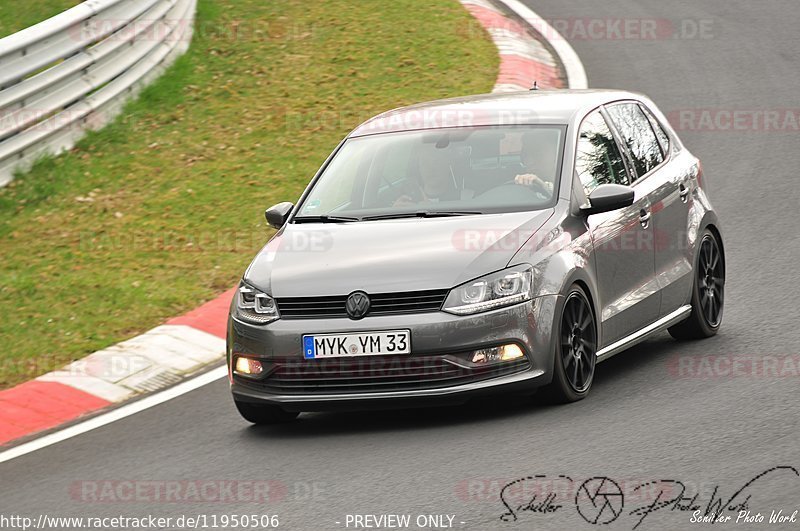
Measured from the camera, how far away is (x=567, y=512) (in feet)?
19.5

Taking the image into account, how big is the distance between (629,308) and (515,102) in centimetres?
156

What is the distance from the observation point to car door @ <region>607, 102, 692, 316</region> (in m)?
9.09

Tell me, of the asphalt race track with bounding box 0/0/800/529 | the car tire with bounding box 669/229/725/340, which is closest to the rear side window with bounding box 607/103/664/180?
the car tire with bounding box 669/229/725/340

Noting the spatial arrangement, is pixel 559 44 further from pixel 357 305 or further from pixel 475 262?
pixel 357 305

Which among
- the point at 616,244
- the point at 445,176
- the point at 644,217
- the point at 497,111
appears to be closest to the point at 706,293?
the point at 644,217

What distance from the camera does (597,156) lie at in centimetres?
886

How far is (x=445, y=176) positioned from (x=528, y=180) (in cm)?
51

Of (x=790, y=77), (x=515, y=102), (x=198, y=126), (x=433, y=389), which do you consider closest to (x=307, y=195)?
(x=515, y=102)

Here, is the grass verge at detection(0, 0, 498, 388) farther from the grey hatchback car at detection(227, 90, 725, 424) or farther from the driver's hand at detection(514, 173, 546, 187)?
the driver's hand at detection(514, 173, 546, 187)

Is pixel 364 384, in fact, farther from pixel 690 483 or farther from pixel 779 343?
pixel 779 343

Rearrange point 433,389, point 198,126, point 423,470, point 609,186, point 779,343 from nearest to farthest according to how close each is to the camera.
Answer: point 423,470
point 433,389
point 609,186
point 779,343
point 198,126
